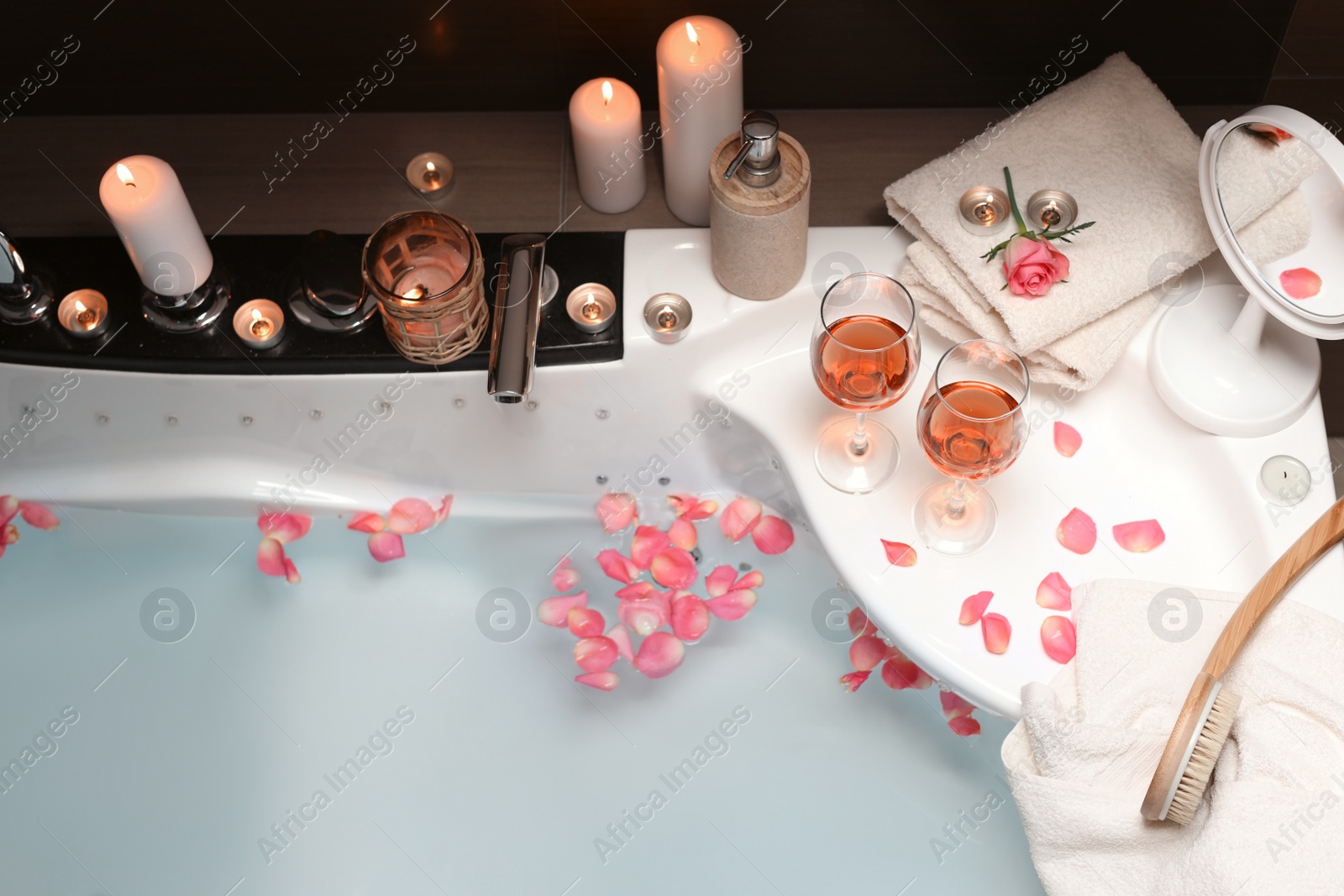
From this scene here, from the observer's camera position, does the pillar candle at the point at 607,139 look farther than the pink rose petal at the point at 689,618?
No

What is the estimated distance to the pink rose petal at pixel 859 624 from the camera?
4.22 feet

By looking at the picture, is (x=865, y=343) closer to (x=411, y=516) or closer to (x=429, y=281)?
(x=429, y=281)

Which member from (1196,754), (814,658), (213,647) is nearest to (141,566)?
(213,647)

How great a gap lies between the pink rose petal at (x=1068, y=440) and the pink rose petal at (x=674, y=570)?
468 millimetres

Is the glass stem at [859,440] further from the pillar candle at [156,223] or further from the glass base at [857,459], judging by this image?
the pillar candle at [156,223]

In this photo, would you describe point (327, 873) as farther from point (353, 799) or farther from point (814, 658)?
point (814, 658)

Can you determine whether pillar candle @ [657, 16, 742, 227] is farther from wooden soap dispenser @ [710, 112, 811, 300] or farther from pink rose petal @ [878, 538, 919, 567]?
pink rose petal @ [878, 538, 919, 567]

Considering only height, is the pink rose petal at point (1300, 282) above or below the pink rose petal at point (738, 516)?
above

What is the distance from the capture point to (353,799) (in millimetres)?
1276

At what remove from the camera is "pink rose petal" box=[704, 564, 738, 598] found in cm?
132

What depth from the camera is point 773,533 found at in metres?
1.31

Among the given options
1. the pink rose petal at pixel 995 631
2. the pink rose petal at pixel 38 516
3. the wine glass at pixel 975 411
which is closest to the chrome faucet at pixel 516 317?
the wine glass at pixel 975 411


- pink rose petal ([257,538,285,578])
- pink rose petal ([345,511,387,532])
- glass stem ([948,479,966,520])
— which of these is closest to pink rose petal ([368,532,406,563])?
pink rose petal ([345,511,387,532])

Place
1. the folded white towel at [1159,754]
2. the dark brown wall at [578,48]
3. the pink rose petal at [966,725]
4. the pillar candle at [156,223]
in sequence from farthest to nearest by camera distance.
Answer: the pink rose petal at [966,725] < the dark brown wall at [578,48] < the pillar candle at [156,223] < the folded white towel at [1159,754]
